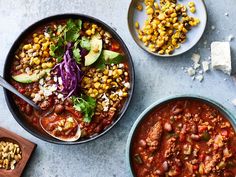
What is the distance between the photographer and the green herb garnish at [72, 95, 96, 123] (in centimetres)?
419

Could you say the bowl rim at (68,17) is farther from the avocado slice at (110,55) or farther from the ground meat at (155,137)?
the ground meat at (155,137)

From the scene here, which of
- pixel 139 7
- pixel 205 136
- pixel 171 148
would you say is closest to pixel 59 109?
pixel 171 148

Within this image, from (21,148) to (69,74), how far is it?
2.55 feet

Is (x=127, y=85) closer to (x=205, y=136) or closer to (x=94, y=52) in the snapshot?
(x=94, y=52)

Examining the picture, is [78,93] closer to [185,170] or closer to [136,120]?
[136,120]

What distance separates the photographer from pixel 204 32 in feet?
14.6

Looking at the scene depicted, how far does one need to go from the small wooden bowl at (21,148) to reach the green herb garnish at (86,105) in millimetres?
537

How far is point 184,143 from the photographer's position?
4.20 metres

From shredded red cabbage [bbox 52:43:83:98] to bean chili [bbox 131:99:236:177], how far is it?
2.07 ft

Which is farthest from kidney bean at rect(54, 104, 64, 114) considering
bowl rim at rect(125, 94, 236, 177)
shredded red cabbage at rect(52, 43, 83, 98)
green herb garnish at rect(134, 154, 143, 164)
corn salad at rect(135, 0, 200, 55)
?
corn salad at rect(135, 0, 200, 55)

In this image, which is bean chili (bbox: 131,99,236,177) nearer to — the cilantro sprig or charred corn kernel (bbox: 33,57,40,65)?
the cilantro sprig

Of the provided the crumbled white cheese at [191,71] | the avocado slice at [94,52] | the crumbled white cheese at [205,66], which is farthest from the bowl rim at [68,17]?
the crumbled white cheese at [205,66]

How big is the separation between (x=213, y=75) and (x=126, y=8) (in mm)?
946

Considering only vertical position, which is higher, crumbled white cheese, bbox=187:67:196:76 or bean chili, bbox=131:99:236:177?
crumbled white cheese, bbox=187:67:196:76
